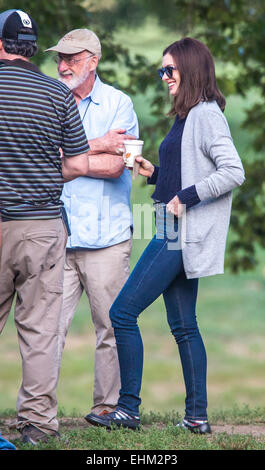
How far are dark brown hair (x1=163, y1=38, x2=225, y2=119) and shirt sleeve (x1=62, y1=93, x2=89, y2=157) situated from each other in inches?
22.2

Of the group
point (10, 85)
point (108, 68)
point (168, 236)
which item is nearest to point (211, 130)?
point (168, 236)

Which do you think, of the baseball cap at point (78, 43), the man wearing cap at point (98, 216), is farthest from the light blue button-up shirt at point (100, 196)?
the baseball cap at point (78, 43)

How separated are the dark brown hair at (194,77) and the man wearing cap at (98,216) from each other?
544mm

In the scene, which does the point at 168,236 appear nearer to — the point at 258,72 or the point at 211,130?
the point at 211,130

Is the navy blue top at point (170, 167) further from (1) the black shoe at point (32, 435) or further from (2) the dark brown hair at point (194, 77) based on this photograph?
(1) the black shoe at point (32, 435)

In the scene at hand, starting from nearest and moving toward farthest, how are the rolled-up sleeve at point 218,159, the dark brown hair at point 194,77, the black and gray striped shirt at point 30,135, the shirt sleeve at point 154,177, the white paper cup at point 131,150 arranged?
the black and gray striped shirt at point 30,135
the rolled-up sleeve at point 218,159
the dark brown hair at point 194,77
the white paper cup at point 131,150
the shirt sleeve at point 154,177

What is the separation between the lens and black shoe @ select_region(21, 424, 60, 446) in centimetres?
416

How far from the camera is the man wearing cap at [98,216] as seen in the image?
4852 mm

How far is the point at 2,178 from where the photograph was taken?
403cm

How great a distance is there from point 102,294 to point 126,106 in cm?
107

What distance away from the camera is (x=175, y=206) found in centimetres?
428

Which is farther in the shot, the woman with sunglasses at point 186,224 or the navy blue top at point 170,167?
the navy blue top at point 170,167

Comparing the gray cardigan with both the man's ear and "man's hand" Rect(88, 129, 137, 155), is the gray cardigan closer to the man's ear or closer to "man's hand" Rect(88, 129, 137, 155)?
"man's hand" Rect(88, 129, 137, 155)

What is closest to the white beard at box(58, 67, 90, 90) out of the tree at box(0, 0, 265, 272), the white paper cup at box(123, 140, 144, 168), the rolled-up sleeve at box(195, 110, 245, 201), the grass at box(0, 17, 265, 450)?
the white paper cup at box(123, 140, 144, 168)
